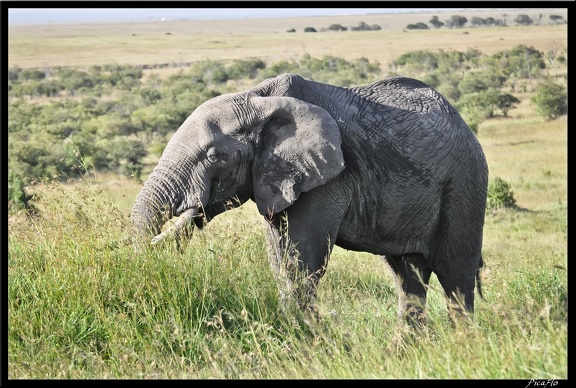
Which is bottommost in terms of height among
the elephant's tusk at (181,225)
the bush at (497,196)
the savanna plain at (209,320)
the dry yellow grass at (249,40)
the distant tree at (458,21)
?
the dry yellow grass at (249,40)

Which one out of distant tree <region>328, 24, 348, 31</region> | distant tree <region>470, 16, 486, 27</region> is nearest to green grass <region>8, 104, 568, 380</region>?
distant tree <region>470, 16, 486, 27</region>

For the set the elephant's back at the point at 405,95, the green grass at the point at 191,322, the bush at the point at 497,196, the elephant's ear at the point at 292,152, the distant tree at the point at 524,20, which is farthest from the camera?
the distant tree at the point at 524,20

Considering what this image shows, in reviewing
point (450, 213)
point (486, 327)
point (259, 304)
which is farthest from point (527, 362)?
point (450, 213)

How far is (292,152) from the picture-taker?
6957 mm

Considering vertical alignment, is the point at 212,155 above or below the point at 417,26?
above

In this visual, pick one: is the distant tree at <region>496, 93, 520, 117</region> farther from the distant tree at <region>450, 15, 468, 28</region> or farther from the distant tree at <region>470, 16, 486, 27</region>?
the distant tree at <region>450, 15, 468, 28</region>

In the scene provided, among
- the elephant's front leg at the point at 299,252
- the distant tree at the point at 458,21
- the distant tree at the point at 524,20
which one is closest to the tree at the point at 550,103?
the elephant's front leg at the point at 299,252

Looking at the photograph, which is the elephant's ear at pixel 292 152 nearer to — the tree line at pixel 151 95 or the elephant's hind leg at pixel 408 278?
the elephant's hind leg at pixel 408 278

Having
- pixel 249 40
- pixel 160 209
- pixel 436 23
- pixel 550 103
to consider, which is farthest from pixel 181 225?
pixel 249 40

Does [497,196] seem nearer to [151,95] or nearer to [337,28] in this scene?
[151,95]

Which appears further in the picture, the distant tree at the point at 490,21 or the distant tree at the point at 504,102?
the distant tree at the point at 490,21

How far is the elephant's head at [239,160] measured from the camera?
6.81m

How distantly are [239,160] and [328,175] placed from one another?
0.65m

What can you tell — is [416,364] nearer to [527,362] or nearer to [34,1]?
[527,362]
